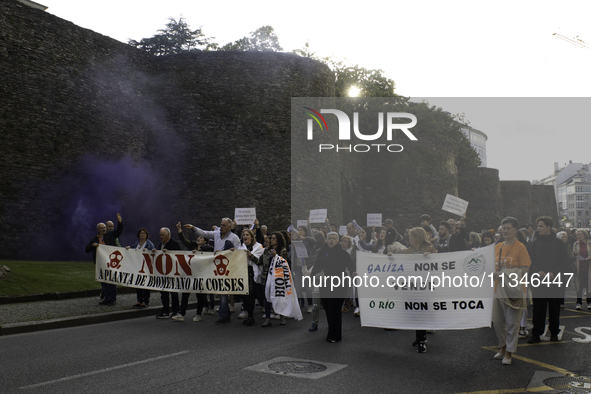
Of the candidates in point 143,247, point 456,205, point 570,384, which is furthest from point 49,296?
point 456,205

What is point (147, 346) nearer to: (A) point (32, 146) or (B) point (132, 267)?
(B) point (132, 267)

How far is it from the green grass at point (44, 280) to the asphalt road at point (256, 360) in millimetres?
3680

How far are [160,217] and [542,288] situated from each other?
23427 millimetres

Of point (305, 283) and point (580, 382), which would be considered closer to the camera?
point (580, 382)

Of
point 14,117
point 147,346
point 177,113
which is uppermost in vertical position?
point 177,113

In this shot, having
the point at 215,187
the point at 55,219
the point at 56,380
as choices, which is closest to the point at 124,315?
the point at 56,380

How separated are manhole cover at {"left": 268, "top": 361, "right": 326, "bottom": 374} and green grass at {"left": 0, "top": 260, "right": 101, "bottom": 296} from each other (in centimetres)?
772

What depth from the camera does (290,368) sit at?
20.6 ft

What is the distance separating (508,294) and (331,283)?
2.74 metres

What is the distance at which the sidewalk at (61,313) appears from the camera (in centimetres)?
897

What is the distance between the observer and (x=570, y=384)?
5.57m

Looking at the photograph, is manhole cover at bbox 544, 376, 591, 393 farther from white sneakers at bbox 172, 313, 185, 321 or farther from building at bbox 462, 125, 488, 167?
building at bbox 462, 125, 488, 167

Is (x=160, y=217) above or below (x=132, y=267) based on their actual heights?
above

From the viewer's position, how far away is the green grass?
39.4ft
